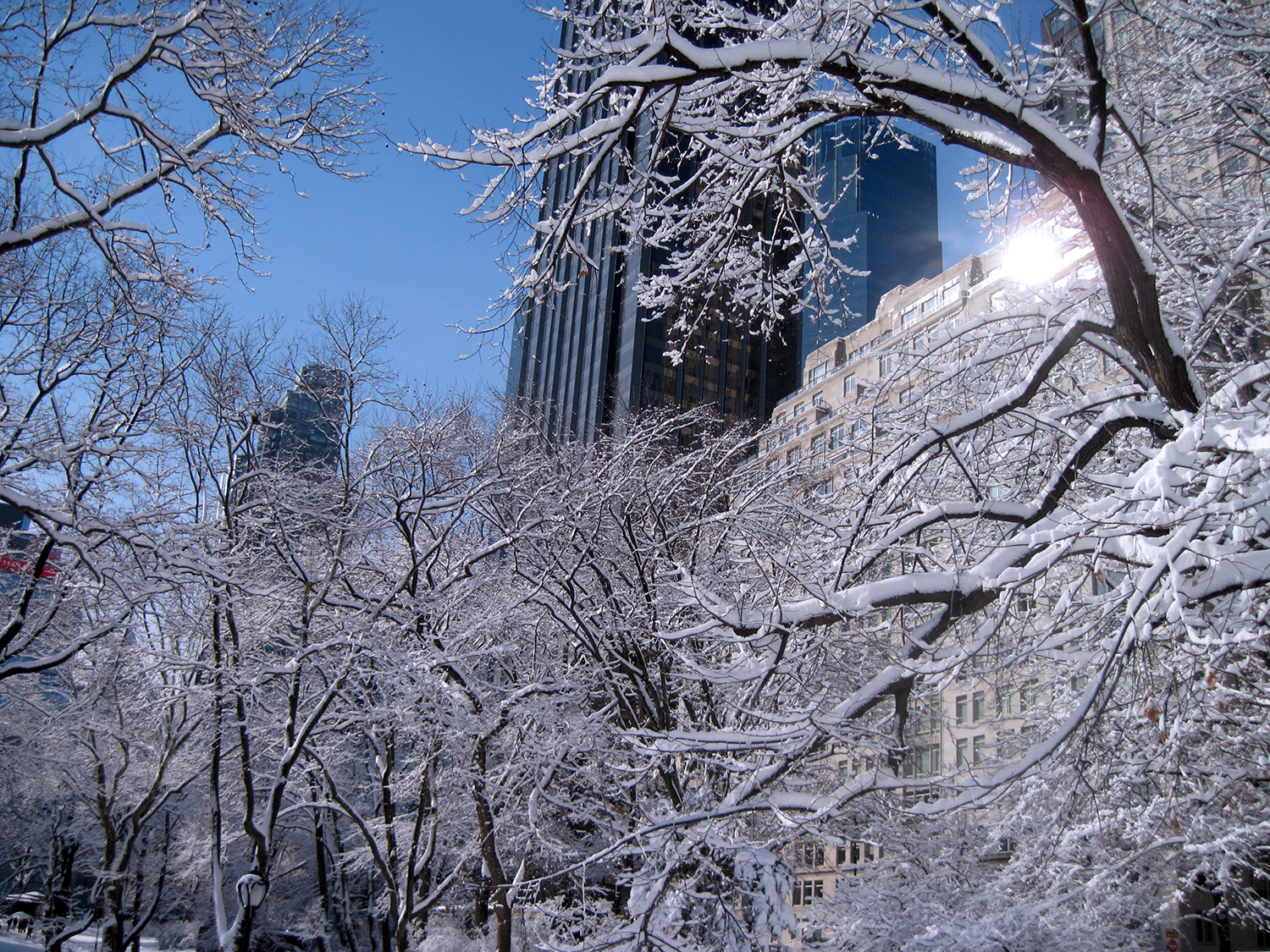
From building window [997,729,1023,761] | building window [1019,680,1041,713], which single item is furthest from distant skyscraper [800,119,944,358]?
building window [1019,680,1041,713]

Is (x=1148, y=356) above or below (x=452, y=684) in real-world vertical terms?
above

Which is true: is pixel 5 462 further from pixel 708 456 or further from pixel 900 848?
pixel 900 848

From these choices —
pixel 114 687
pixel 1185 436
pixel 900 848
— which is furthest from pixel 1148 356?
pixel 114 687

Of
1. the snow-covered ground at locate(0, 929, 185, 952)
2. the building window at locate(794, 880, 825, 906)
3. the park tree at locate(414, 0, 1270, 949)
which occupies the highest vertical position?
the park tree at locate(414, 0, 1270, 949)

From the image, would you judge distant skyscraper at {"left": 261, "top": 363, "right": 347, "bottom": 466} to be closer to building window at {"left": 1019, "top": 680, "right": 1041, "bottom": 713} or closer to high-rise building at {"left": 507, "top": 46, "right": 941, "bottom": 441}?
building window at {"left": 1019, "top": 680, "right": 1041, "bottom": 713}

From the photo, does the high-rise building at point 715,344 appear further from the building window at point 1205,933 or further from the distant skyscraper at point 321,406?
the building window at point 1205,933

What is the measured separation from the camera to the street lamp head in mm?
12078

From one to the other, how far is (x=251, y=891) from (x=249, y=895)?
0.19 ft

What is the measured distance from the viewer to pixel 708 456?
587 inches

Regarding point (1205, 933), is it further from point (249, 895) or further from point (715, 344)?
point (715, 344)

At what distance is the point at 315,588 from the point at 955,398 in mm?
11056

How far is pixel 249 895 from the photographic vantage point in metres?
12.1

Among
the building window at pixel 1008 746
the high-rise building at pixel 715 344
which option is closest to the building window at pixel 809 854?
the building window at pixel 1008 746

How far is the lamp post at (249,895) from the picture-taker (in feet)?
39.7
